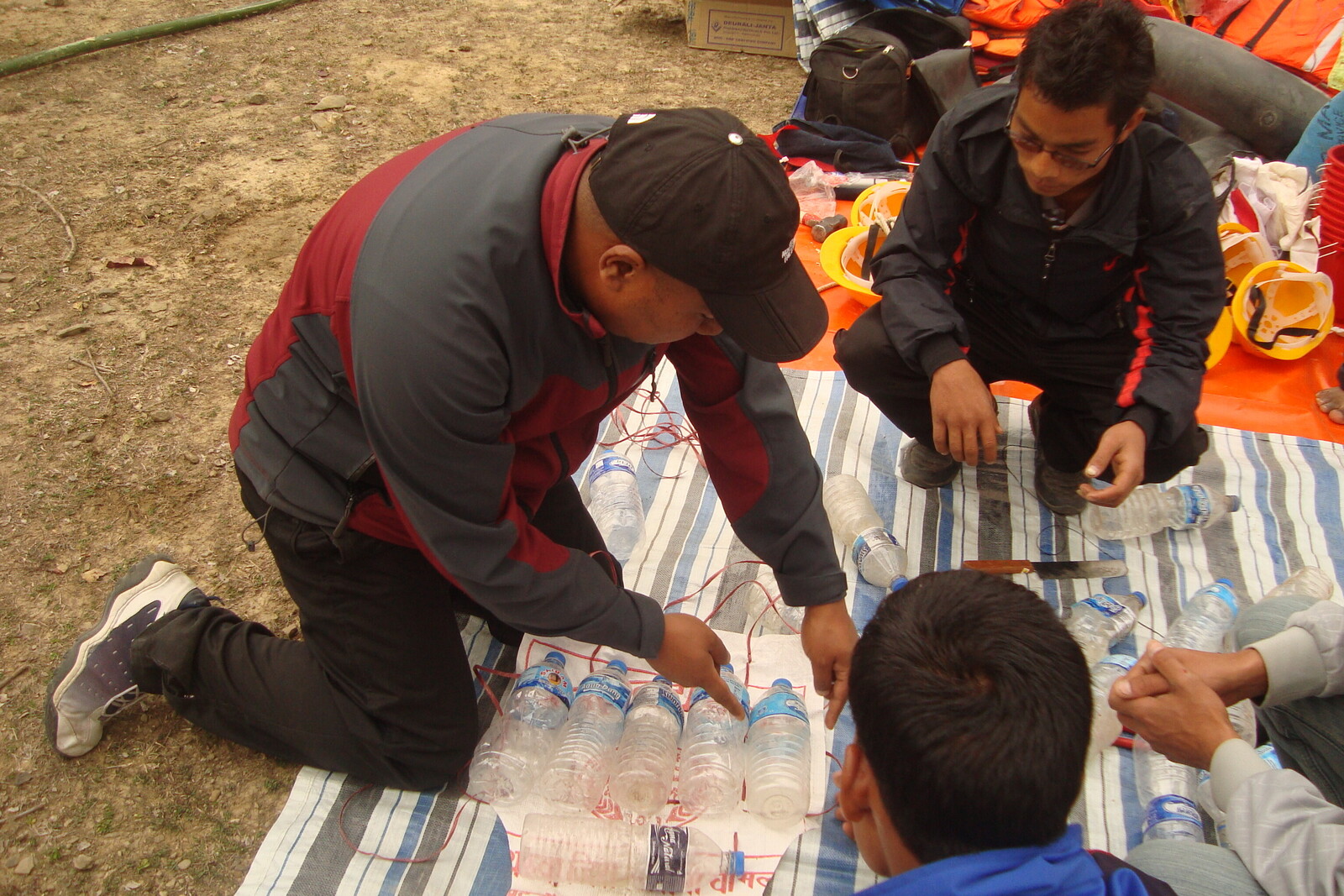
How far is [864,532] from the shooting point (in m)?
2.91

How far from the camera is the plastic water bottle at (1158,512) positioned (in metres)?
2.96

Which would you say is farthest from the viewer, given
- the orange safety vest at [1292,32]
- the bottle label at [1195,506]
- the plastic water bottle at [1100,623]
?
the orange safety vest at [1292,32]

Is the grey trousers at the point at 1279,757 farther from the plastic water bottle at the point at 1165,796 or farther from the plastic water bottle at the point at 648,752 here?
the plastic water bottle at the point at 648,752

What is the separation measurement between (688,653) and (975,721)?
32.0 inches

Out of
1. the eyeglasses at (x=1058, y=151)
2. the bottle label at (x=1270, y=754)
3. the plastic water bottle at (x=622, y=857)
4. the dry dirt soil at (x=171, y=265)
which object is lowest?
the dry dirt soil at (x=171, y=265)

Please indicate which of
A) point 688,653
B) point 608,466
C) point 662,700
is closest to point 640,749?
point 662,700

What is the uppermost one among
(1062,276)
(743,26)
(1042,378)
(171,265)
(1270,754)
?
(1062,276)

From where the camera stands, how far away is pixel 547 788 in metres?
2.26

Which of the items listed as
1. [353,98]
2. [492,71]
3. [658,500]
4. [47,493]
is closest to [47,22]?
[353,98]

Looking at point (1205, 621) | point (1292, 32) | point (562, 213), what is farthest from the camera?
point (1292, 32)

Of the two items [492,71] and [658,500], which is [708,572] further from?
[492,71]

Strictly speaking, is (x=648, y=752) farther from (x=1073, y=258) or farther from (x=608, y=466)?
(x=1073, y=258)

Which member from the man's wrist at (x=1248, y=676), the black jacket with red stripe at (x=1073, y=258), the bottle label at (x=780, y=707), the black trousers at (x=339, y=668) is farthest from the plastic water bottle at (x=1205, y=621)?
the black trousers at (x=339, y=668)

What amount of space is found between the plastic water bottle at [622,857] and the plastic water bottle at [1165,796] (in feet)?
3.39
